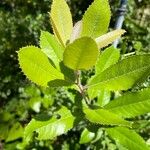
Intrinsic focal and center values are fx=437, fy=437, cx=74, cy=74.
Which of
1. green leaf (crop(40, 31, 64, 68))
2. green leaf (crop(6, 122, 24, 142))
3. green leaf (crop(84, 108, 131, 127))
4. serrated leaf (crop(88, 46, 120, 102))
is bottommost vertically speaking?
green leaf (crop(6, 122, 24, 142))

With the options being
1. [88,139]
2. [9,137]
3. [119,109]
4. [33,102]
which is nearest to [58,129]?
[119,109]

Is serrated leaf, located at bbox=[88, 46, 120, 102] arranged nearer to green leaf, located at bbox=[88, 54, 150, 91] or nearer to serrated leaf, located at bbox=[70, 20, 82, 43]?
green leaf, located at bbox=[88, 54, 150, 91]

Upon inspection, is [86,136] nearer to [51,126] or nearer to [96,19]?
[51,126]

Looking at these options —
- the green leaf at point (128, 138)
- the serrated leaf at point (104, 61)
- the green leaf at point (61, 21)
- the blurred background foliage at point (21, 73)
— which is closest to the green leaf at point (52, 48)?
the green leaf at point (61, 21)

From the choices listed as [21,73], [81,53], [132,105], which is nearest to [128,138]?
[132,105]

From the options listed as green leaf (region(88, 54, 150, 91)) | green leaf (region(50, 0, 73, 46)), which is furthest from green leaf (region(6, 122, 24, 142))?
green leaf (region(50, 0, 73, 46))
